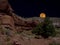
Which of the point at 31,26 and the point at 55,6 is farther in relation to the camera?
the point at 55,6

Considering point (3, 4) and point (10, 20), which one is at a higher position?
point (3, 4)

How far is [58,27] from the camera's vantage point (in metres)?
14.8

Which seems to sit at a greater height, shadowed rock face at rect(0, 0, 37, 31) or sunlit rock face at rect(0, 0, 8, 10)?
sunlit rock face at rect(0, 0, 8, 10)

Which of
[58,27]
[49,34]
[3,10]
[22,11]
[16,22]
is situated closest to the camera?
[49,34]

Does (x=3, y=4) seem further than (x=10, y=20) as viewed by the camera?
Yes

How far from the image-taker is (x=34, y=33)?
39.0 ft

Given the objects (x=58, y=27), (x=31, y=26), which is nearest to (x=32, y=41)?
(x=31, y=26)

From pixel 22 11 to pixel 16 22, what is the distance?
25.8 ft

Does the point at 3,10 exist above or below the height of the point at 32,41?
above

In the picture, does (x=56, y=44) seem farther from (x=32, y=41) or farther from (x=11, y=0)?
(x=11, y=0)

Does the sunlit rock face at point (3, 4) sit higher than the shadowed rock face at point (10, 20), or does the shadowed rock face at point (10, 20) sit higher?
the sunlit rock face at point (3, 4)

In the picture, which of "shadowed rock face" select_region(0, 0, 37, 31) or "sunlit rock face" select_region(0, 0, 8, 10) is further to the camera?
"sunlit rock face" select_region(0, 0, 8, 10)

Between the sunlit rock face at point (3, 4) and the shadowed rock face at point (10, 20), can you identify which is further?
the sunlit rock face at point (3, 4)

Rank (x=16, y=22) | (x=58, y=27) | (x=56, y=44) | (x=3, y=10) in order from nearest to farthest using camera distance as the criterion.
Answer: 1. (x=56, y=44)
2. (x=3, y=10)
3. (x=16, y=22)
4. (x=58, y=27)
